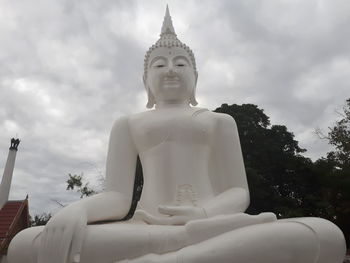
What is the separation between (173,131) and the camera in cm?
450

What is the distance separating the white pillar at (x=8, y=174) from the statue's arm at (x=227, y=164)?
10.9 m

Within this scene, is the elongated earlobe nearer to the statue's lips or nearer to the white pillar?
the statue's lips

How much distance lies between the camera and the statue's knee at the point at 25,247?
10.8 feet

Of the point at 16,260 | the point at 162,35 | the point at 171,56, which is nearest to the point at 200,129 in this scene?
the point at 171,56

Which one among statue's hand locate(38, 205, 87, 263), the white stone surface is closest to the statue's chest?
statue's hand locate(38, 205, 87, 263)

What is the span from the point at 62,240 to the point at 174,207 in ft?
3.34

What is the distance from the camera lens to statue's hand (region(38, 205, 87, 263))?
123 inches

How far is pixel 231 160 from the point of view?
14.9 feet

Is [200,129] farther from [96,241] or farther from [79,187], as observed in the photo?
[79,187]

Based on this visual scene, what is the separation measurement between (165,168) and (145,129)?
0.51m

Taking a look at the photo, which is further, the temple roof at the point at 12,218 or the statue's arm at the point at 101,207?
the temple roof at the point at 12,218

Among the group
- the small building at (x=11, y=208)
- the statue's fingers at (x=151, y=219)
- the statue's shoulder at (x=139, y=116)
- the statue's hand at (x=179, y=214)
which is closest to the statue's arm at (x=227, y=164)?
the statue's hand at (x=179, y=214)

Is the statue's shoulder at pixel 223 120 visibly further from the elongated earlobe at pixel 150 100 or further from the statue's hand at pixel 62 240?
the statue's hand at pixel 62 240

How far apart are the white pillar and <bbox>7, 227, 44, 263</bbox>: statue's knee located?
11042mm
